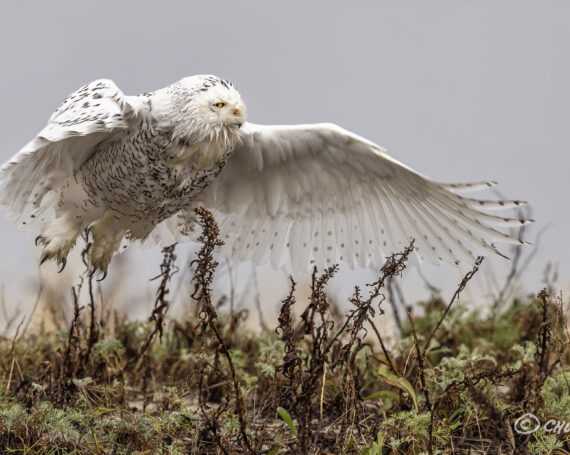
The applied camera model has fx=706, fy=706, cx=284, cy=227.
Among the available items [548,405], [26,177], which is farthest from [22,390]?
[548,405]

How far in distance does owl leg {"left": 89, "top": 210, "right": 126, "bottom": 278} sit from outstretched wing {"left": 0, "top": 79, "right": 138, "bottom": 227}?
376mm

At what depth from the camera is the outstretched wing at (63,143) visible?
3814 millimetres

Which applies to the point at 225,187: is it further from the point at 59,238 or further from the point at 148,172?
the point at 59,238

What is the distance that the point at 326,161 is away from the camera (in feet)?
16.5

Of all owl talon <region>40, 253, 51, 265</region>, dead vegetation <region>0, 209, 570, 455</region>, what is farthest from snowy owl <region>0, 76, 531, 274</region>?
dead vegetation <region>0, 209, 570, 455</region>

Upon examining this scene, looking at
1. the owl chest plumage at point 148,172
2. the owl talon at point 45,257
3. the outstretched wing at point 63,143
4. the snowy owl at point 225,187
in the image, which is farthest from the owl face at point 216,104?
the owl talon at point 45,257

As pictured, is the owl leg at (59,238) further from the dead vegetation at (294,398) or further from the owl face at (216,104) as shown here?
the owl face at (216,104)

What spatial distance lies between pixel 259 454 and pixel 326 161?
2158 mm

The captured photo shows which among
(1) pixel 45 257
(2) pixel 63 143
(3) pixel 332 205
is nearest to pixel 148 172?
(2) pixel 63 143

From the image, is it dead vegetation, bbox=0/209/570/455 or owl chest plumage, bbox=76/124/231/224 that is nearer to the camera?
dead vegetation, bbox=0/209/570/455

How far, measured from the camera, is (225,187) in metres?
5.53

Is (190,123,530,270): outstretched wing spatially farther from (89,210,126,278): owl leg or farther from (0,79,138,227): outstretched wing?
(0,79,138,227): outstretched wing

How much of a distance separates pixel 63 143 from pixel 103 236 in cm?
76

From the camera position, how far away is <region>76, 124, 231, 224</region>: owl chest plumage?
4.25 m
